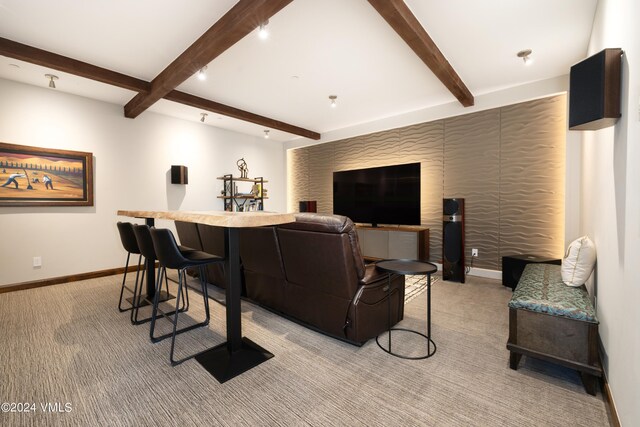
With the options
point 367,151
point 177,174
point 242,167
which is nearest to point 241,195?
point 242,167

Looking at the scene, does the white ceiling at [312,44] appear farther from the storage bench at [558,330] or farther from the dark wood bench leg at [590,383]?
the dark wood bench leg at [590,383]

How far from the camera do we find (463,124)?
4215 mm

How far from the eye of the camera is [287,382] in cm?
167

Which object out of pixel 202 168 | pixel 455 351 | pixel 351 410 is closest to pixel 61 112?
pixel 202 168

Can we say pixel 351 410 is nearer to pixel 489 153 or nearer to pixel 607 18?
pixel 607 18

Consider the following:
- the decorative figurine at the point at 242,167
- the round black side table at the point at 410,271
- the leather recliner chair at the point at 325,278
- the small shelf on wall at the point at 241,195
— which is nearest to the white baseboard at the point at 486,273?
the leather recliner chair at the point at 325,278

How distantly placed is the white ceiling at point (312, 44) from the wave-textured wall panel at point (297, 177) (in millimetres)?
2449

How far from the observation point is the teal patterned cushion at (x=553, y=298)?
1.63 meters

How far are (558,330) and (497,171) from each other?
2.82 m

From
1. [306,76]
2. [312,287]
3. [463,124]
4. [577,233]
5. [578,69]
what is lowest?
[312,287]

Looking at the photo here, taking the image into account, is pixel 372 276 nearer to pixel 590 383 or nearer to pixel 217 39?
pixel 590 383

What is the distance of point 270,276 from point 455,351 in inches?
63.2

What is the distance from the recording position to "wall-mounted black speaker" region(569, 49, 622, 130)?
56.3 inches

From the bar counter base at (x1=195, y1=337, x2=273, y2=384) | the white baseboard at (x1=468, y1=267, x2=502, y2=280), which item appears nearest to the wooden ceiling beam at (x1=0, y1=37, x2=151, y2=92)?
the bar counter base at (x1=195, y1=337, x2=273, y2=384)
